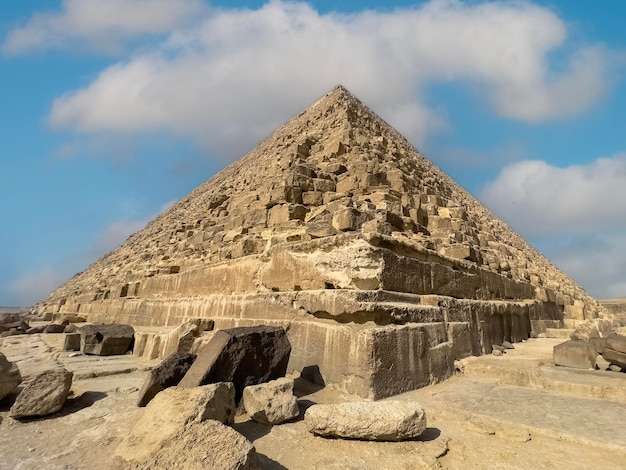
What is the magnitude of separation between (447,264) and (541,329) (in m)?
5.31

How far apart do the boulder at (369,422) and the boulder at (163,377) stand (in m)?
1.28

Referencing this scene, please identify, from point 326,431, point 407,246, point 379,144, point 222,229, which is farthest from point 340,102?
point 326,431

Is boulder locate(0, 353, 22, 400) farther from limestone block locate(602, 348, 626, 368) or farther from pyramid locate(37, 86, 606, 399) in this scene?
limestone block locate(602, 348, 626, 368)

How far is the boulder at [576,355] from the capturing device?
3.96 meters

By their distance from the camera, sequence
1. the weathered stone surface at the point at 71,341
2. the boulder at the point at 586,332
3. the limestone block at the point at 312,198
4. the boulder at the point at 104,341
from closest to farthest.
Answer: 1. the boulder at the point at 104,341
2. the weathered stone surface at the point at 71,341
3. the boulder at the point at 586,332
4. the limestone block at the point at 312,198

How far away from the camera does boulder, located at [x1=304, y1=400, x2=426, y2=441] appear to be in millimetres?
2055

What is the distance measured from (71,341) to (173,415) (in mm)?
5442

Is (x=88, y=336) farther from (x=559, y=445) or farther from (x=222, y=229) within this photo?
(x=559, y=445)

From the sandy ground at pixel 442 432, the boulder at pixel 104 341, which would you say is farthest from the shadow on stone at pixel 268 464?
the boulder at pixel 104 341

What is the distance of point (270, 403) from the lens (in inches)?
93.7

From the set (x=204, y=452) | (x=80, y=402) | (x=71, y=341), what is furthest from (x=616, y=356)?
(x=71, y=341)

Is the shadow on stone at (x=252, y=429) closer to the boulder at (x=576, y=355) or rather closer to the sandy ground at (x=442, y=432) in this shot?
the sandy ground at (x=442, y=432)

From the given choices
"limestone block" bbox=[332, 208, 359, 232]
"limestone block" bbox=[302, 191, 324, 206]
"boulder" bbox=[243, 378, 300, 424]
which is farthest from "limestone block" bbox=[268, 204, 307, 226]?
"boulder" bbox=[243, 378, 300, 424]

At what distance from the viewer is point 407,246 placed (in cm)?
423
